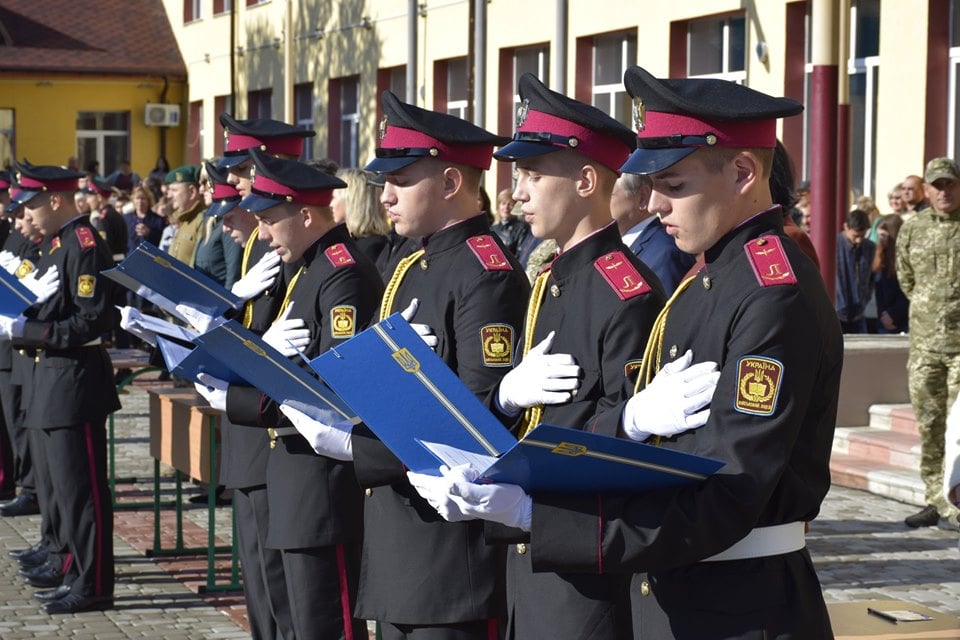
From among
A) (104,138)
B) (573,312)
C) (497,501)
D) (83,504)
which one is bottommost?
(83,504)

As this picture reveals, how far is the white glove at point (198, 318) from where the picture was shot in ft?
19.0

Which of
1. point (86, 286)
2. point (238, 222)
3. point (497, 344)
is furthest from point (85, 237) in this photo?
point (497, 344)

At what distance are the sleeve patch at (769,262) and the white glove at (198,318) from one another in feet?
10.1

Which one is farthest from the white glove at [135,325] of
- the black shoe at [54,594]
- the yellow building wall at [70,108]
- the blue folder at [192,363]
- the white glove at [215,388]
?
the yellow building wall at [70,108]

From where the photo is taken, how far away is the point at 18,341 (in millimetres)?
7730

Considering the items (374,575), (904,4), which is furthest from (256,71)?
(374,575)

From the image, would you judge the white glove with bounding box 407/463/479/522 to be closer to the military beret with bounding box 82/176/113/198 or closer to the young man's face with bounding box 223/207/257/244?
the young man's face with bounding box 223/207/257/244

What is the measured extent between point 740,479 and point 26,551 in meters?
6.58

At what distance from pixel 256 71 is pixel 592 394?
3001 cm

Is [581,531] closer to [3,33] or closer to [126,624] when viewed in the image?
[126,624]

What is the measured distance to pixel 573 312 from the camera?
3830 millimetres

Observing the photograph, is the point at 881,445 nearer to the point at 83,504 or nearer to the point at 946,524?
the point at 946,524

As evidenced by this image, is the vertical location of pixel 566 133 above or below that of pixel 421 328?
above

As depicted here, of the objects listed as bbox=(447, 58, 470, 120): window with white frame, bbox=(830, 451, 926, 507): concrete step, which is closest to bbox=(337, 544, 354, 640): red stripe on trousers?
bbox=(830, 451, 926, 507): concrete step
